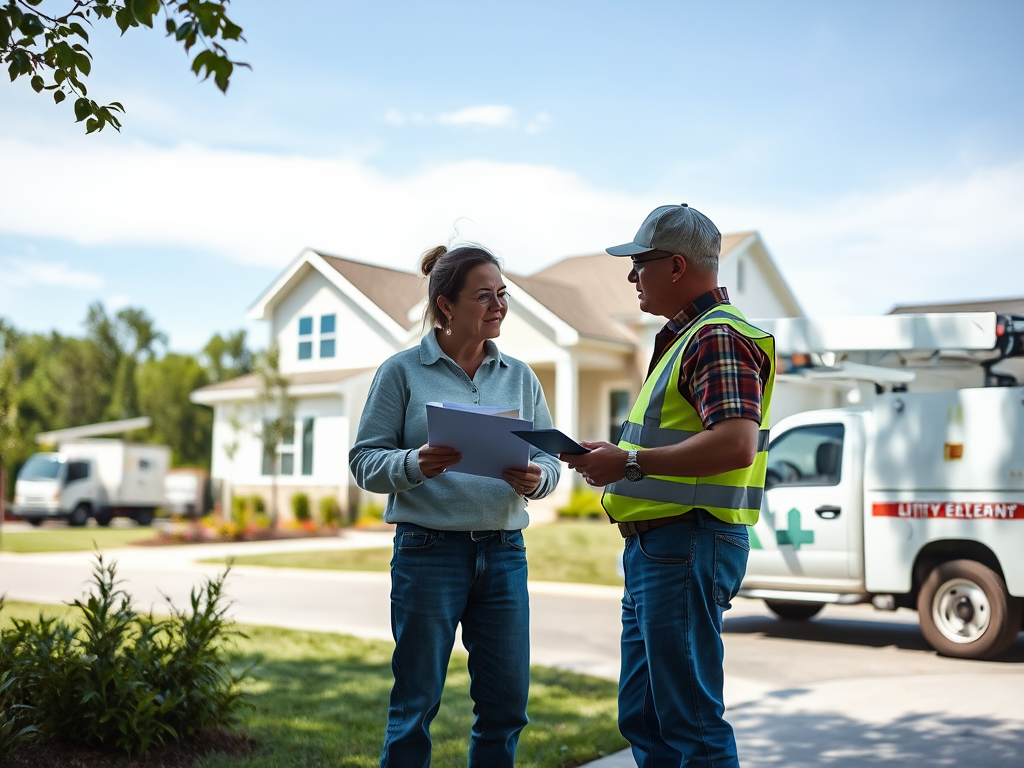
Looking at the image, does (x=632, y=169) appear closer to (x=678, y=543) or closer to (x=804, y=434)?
(x=804, y=434)

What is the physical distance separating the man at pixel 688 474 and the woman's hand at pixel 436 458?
1.25 feet

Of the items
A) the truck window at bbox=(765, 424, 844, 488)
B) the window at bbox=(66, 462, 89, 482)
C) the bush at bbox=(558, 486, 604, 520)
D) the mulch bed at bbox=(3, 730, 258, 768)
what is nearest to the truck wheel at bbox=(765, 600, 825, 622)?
the truck window at bbox=(765, 424, 844, 488)

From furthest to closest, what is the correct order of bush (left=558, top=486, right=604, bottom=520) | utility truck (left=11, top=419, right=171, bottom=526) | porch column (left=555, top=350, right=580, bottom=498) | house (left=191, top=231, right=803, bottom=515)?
utility truck (left=11, top=419, right=171, bottom=526) → house (left=191, top=231, right=803, bottom=515) → porch column (left=555, top=350, right=580, bottom=498) → bush (left=558, top=486, right=604, bottom=520)

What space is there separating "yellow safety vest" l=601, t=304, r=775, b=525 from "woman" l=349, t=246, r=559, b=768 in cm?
43

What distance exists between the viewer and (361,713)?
618 cm

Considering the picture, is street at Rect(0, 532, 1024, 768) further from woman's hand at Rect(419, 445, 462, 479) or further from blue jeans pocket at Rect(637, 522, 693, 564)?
woman's hand at Rect(419, 445, 462, 479)

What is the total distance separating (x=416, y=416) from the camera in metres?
3.63

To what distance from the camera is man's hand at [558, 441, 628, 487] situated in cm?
299

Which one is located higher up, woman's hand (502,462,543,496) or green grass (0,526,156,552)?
woman's hand (502,462,543,496)

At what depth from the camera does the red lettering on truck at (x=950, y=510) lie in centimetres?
836

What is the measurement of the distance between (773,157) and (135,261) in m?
57.4

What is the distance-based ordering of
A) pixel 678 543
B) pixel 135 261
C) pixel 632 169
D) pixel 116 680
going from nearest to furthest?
pixel 678 543, pixel 116 680, pixel 632 169, pixel 135 261

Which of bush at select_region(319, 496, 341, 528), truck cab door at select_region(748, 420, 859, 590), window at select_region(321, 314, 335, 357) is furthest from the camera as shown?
window at select_region(321, 314, 335, 357)

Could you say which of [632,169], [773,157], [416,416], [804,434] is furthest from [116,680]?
[773,157]
